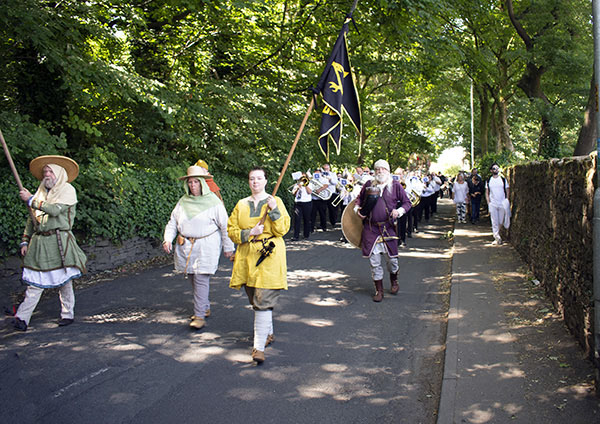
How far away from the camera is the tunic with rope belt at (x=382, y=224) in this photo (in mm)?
7934

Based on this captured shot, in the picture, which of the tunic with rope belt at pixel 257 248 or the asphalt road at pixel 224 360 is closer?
the asphalt road at pixel 224 360

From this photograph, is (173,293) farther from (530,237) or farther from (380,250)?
(530,237)

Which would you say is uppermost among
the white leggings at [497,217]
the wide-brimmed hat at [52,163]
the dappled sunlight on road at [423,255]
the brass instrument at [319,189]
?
the wide-brimmed hat at [52,163]

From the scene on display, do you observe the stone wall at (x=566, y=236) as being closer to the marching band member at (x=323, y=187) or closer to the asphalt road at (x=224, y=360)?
the asphalt road at (x=224, y=360)

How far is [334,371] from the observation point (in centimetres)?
505

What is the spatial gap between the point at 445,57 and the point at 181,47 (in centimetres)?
727

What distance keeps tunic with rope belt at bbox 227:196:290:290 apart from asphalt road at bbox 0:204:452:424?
0.78 metres

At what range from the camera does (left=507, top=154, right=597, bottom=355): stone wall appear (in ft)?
16.2

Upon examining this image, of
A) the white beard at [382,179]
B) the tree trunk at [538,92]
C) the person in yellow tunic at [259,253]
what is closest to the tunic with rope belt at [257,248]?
the person in yellow tunic at [259,253]

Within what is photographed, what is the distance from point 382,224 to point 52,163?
4.49 meters

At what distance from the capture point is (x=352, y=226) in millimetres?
8562

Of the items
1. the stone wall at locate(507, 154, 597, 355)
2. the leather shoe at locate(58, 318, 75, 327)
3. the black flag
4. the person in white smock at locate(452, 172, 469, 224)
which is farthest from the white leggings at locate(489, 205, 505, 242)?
the leather shoe at locate(58, 318, 75, 327)

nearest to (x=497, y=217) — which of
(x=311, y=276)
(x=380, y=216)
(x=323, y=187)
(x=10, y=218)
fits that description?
(x=323, y=187)

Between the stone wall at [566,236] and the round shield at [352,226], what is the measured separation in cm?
267
